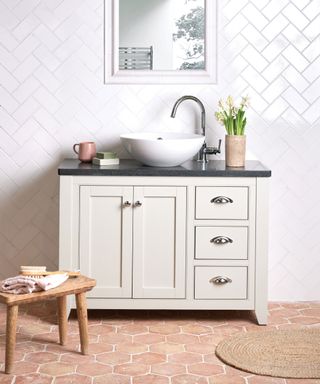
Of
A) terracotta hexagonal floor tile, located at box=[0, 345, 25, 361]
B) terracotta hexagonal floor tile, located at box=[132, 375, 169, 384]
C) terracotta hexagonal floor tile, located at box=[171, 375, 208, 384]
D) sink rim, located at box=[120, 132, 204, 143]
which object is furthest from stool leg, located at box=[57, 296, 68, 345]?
sink rim, located at box=[120, 132, 204, 143]

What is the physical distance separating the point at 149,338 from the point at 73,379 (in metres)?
0.67

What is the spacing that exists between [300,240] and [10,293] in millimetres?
1949

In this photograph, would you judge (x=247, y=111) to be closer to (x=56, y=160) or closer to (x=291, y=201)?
(x=291, y=201)

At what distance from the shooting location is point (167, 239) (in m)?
4.55

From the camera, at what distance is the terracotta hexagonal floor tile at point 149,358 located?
3966 mm

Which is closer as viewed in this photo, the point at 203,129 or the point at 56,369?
the point at 56,369

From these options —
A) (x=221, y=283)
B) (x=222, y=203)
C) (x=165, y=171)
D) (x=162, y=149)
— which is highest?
(x=162, y=149)

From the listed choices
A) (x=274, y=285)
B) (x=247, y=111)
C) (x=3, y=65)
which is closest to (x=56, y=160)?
(x=3, y=65)

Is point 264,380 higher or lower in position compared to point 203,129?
lower

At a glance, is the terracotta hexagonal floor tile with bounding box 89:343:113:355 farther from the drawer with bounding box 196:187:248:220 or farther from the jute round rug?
the drawer with bounding box 196:187:248:220

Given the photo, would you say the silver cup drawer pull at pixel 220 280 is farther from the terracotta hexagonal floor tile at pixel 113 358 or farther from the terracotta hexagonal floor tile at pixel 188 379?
the terracotta hexagonal floor tile at pixel 188 379

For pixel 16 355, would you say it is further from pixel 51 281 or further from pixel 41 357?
pixel 51 281

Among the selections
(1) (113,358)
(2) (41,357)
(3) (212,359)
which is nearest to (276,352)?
(3) (212,359)

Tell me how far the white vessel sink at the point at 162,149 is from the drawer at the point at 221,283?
589mm
